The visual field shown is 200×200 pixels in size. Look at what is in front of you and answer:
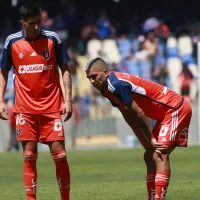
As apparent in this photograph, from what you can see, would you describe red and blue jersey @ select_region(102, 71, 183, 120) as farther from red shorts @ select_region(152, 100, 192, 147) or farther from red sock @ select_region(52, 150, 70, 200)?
red sock @ select_region(52, 150, 70, 200)

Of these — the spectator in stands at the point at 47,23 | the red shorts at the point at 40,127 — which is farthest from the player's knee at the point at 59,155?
the spectator in stands at the point at 47,23

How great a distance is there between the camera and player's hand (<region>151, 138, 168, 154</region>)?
9375mm

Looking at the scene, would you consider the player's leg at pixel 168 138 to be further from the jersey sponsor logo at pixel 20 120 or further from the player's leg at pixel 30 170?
the jersey sponsor logo at pixel 20 120

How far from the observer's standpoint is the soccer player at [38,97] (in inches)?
377

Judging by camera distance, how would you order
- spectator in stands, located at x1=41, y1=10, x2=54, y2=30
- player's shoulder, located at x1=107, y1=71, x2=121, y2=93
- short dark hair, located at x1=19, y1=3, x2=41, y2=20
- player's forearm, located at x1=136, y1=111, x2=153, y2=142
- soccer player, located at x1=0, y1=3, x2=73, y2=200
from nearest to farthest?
player's shoulder, located at x1=107, y1=71, x2=121, y2=93 < player's forearm, located at x1=136, y1=111, x2=153, y2=142 < short dark hair, located at x1=19, y1=3, x2=41, y2=20 < soccer player, located at x1=0, y1=3, x2=73, y2=200 < spectator in stands, located at x1=41, y1=10, x2=54, y2=30

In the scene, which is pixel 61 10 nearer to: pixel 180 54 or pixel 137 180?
pixel 180 54

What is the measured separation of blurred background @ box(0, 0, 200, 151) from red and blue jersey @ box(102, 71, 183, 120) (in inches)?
702

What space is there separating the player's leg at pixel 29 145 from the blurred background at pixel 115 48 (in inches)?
713

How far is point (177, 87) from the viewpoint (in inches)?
1104

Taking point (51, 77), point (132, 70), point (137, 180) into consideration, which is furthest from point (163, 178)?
point (132, 70)

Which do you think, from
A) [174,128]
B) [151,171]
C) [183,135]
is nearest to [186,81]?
[151,171]

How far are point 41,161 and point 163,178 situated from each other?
11531 mm

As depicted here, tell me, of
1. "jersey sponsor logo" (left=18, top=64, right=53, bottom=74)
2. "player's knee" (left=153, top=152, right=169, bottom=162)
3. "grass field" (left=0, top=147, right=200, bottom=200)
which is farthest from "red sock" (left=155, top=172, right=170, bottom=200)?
"jersey sponsor logo" (left=18, top=64, right=53, bottom=74)

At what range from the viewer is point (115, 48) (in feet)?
105
